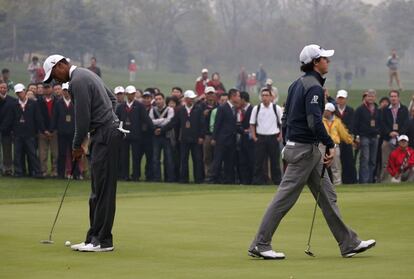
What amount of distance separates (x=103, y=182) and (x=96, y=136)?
508mm

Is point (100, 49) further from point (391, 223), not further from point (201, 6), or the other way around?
point (391, 223)

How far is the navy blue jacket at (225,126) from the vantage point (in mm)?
27984

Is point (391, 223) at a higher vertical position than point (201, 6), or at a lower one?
lower

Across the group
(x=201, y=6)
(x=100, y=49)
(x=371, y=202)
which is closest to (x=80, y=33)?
(x=100, y=49)

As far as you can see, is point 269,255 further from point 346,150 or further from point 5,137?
point 5,137

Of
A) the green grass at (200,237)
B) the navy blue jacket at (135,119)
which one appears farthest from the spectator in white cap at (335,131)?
the navy blue jacket at (135,119)

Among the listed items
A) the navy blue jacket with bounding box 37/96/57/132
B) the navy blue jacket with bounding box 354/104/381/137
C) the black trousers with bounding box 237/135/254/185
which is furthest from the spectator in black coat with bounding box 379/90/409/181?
the navy blue jacket with bounding box 37/96/57/132

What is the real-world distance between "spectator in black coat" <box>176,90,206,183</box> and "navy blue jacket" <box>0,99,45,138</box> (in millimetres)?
3301

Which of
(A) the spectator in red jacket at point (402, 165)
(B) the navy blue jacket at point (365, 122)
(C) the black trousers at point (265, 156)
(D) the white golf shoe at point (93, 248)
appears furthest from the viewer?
(B) the navy blue jacket at point (365, 122)

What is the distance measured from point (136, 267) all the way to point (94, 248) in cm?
152

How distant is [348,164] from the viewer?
1104 inches

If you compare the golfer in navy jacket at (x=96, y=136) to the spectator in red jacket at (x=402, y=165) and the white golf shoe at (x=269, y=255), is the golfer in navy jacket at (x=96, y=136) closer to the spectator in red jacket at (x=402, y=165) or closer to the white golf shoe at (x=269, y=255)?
the white golf shoe at (x=269, y=255)

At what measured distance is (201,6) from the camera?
Answer: 13050 centimetres

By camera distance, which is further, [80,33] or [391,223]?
[80,33]
